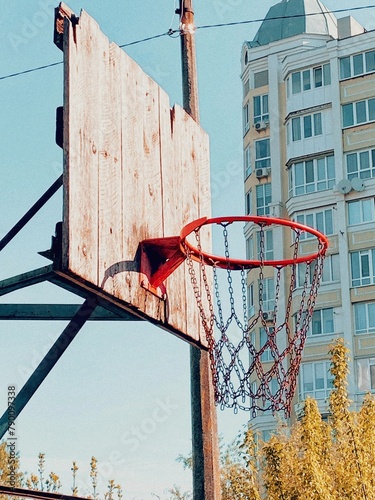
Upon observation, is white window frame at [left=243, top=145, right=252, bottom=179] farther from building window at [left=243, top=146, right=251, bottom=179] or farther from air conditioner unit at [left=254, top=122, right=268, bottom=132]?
air conditioner unit at [left=254, top=122, right=268, bottom=132]

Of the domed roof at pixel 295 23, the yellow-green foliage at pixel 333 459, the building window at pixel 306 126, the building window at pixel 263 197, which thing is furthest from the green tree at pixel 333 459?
the domed roof at pixel 295 23

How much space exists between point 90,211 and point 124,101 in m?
1.12

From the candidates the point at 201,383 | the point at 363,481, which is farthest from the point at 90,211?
the point at 363,481

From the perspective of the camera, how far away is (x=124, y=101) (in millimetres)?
7977

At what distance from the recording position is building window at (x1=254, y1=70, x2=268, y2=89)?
155 feet

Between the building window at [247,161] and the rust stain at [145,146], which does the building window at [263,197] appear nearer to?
the building window at [247,161]

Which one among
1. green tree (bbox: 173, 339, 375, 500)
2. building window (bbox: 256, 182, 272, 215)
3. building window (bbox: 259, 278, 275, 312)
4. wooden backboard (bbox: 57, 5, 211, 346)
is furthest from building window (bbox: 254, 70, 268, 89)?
wooden backboard (bbox: 57, 5, 211, 346)

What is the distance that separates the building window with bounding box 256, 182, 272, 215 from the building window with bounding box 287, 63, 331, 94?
4.00 meters

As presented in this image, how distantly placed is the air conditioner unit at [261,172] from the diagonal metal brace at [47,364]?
3730 cm

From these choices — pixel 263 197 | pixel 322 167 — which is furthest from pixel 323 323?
pixel 263 197

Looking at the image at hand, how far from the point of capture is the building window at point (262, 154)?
151ft

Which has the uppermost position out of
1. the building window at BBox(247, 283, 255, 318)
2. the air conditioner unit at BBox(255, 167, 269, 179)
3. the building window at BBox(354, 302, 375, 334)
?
the air conditioner unit at BBox(255, 167, 269, 179)

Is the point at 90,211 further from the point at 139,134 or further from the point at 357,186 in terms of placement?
the point at 357,186

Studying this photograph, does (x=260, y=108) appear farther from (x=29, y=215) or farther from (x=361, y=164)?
(x=29, y=215)
